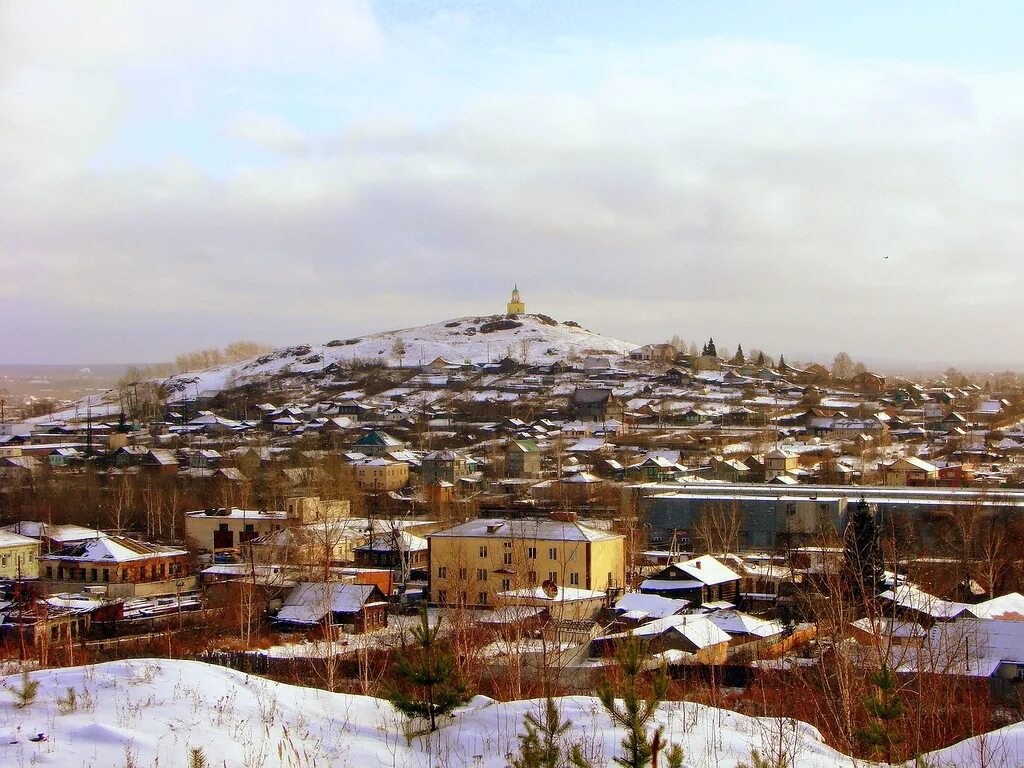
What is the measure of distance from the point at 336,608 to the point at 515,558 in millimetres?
3680

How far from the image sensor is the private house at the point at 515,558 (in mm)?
18000

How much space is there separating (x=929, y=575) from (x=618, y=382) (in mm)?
42484

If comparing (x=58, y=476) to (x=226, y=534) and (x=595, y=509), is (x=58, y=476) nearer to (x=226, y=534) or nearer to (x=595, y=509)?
(x=226, y=534)

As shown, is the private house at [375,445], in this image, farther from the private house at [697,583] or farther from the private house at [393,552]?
the private house at [697,583]

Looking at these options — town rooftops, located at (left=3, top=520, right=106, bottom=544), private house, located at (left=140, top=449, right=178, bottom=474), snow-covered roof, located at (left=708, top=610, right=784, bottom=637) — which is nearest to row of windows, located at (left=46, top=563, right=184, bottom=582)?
town rooftops, located at (left=3, top=520, right=106, bottom=544)

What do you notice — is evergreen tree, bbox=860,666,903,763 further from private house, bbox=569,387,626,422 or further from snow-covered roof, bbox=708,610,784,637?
private house, bbox=569,387,626,422

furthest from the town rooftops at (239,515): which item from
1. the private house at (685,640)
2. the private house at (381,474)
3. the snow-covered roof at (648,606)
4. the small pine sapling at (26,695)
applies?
the small pine sapling at (26,695)

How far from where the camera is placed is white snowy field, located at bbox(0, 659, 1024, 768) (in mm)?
5082

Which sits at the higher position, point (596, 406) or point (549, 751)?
point (549, 751)

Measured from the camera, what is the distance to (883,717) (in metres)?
5.28

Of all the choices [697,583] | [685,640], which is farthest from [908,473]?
[685,640]

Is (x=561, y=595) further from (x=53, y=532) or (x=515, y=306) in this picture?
(x=515, y=306)

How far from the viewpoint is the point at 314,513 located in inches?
947

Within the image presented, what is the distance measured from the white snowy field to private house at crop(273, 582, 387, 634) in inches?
339
